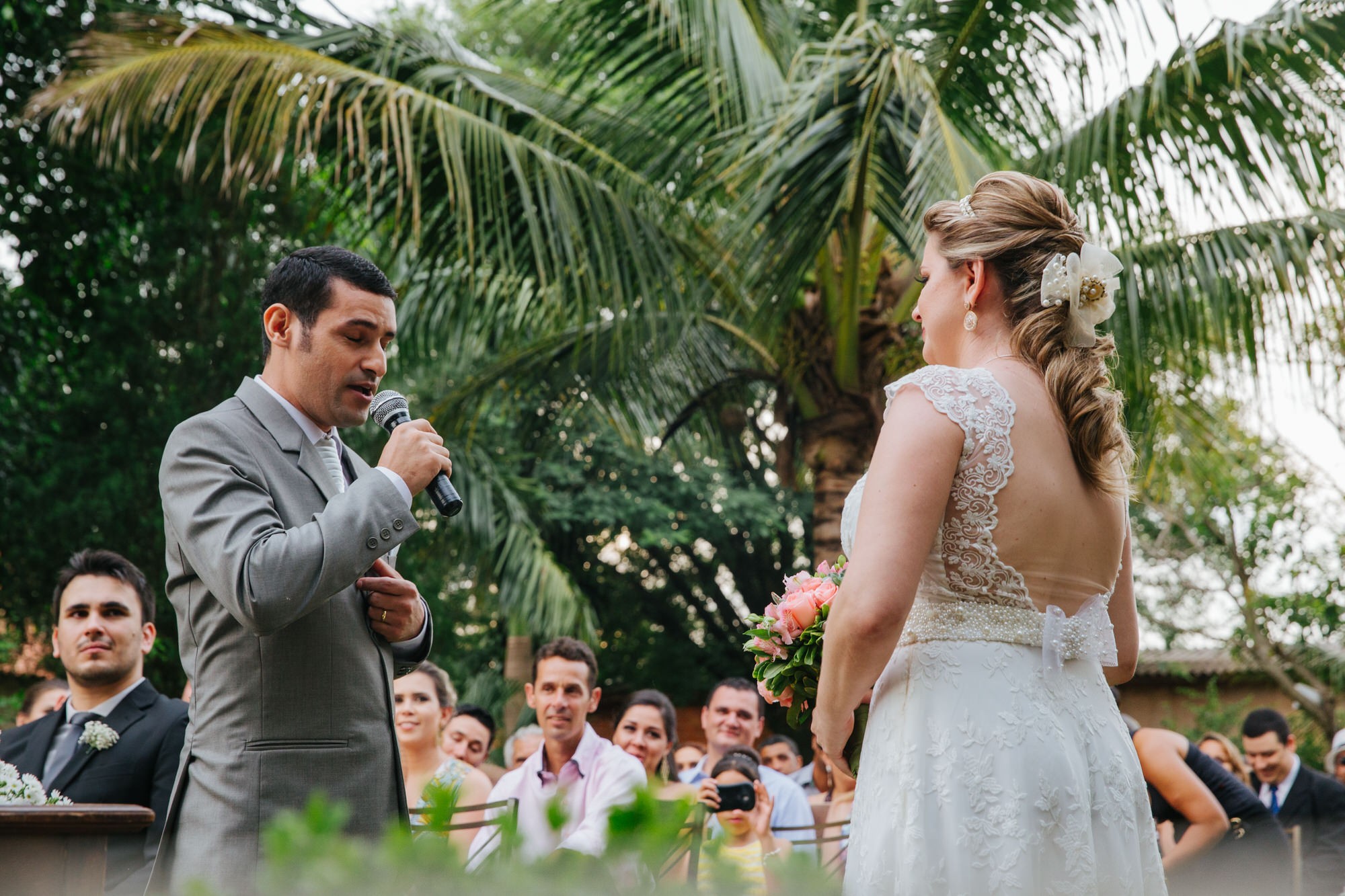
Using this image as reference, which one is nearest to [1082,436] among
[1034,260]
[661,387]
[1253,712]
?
[1034,260]

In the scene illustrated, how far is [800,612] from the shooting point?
262 cm

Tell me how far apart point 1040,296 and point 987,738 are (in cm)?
92

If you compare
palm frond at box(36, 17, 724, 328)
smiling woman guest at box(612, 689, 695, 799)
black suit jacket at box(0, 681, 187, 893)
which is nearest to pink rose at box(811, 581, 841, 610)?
black suit jacket at box(0, 681, 187, 893)

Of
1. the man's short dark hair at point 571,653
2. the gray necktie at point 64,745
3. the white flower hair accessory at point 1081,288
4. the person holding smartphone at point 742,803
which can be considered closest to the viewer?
the white flower hair accessory at point 1081,288

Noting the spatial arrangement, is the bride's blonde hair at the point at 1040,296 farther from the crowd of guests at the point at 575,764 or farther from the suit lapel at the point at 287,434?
the suit lapel at the point at 287,434

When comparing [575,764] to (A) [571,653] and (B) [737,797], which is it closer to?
(A) [571,653]

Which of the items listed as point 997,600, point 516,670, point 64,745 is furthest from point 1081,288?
point 516,670

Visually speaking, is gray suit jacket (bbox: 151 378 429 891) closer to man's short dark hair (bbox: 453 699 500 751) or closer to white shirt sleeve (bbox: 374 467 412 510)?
white shirt sleeve (bbox: 374 467 412 510)

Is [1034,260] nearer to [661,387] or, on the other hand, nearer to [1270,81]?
[1270,81]

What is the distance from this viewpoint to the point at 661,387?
33.6 feet

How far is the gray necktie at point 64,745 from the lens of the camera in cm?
423

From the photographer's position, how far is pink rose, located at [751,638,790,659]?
8.76 ft

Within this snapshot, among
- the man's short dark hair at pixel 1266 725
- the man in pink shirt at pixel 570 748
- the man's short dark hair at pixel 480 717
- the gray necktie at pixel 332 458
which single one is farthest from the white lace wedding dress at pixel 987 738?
the man's short dark hair at pixel 1266 725

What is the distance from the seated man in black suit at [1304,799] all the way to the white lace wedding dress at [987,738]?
17.4ft
